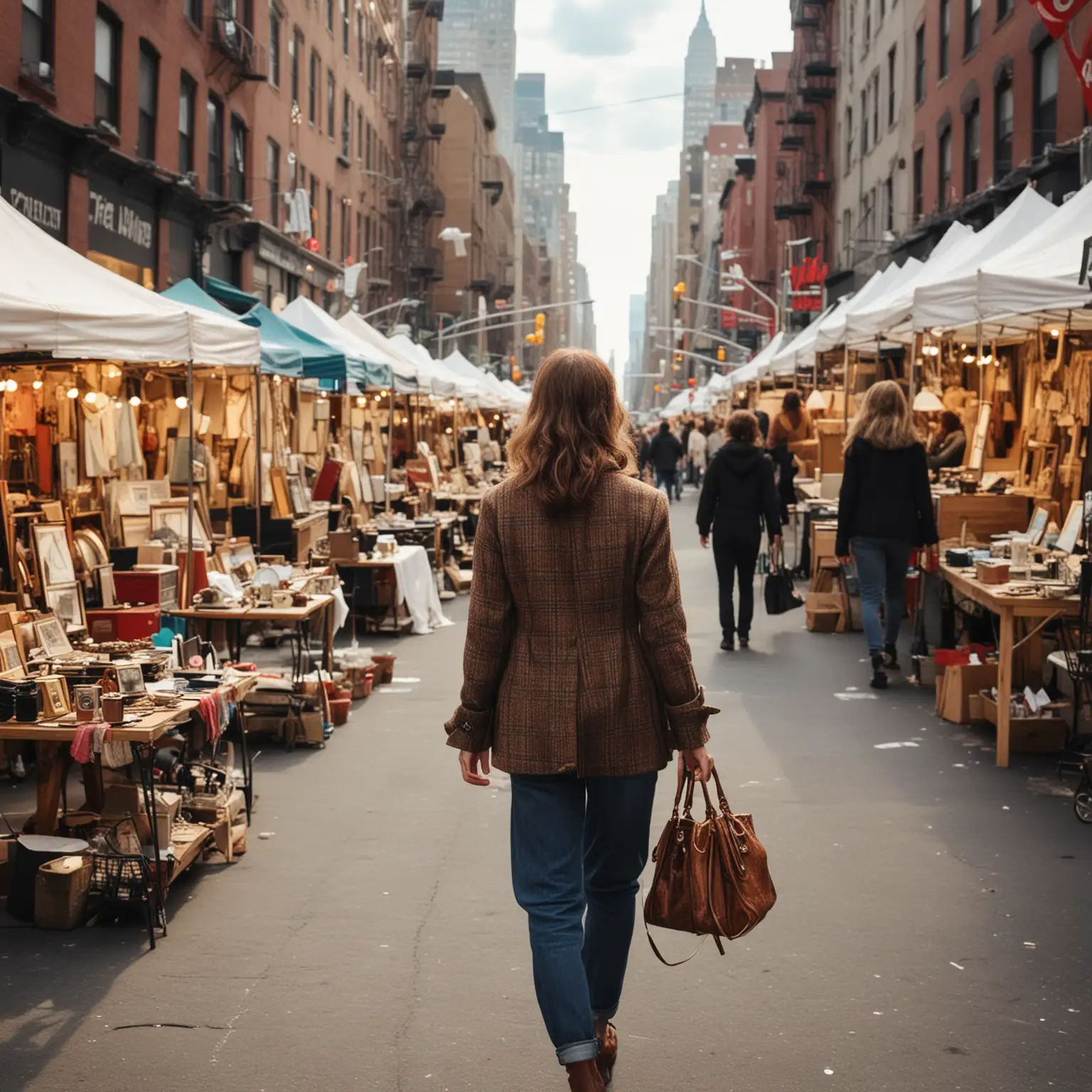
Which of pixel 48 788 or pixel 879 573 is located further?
pixel 879 573

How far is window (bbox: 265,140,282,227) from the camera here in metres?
34.3

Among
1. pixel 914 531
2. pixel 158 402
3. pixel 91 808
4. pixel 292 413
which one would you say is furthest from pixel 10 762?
pixel 292 413

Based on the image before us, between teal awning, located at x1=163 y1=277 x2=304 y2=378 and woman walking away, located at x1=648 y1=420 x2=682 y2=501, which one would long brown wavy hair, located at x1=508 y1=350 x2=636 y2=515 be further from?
woman walking away, located at x1=648 y1=420 x2=682 y2=501

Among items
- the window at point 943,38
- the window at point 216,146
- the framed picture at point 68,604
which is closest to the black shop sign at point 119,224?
the window at point 216,146

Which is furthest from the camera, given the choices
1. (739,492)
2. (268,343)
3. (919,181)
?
(919,181)

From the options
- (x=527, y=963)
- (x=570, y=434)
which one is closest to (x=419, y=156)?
(x=527, y=963)

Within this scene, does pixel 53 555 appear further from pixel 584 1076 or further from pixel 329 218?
pixel 329 218

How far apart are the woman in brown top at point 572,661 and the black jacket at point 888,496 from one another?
7205 millimetres

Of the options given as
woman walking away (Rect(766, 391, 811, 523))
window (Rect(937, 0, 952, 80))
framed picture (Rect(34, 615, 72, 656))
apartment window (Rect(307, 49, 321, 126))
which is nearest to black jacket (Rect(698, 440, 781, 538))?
woman walking away (Rect(766, 391, 811, 523))

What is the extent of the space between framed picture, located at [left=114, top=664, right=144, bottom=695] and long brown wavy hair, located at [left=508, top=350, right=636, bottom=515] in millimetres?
3461

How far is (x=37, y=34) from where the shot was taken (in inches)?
794

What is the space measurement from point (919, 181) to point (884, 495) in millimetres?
26015

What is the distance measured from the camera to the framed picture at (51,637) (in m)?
8.34

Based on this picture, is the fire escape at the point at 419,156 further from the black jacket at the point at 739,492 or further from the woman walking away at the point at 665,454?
the black jacket at the point at 739,492
